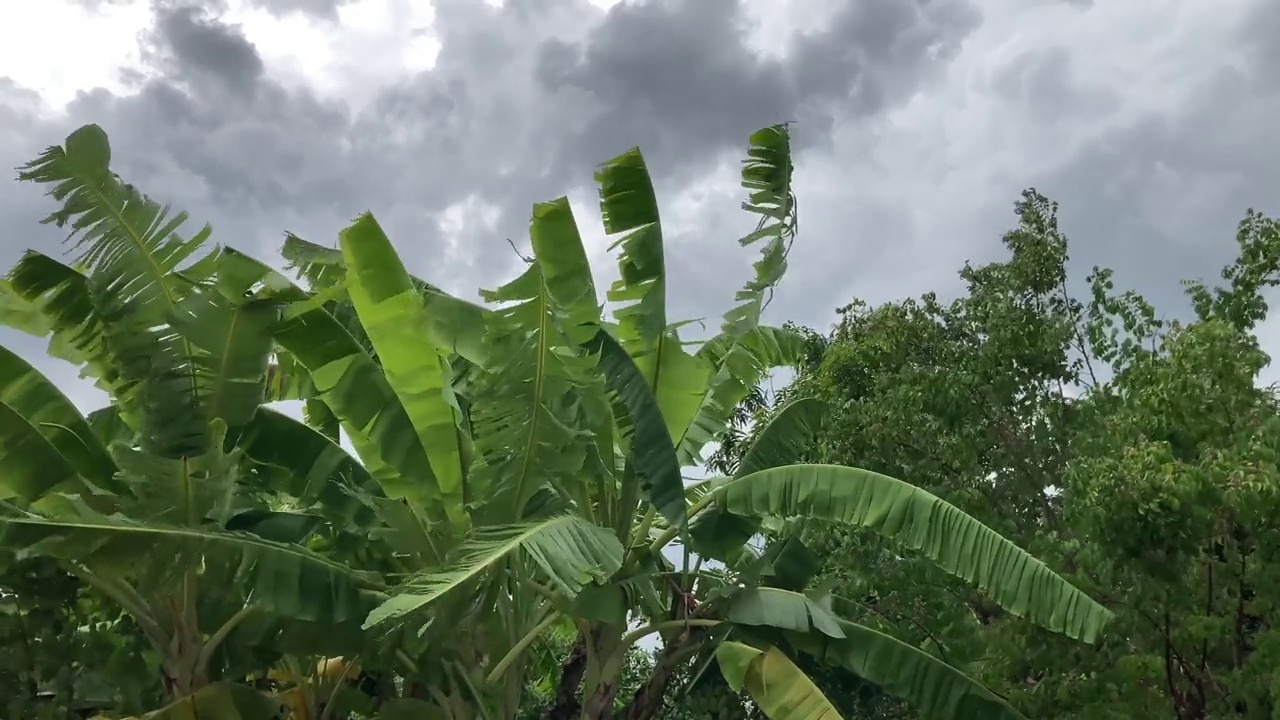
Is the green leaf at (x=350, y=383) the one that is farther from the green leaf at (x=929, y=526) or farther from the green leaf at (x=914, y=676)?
the green leaf at (x=914, y=676)

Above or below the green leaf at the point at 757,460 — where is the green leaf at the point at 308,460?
below

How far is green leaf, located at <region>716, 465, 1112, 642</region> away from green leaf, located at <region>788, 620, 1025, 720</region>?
833 mm

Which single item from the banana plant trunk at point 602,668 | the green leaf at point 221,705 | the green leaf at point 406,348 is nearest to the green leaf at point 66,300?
the green leaf at point 406,348

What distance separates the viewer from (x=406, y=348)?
5.32 m

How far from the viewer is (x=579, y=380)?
5.14m

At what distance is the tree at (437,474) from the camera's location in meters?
4.82

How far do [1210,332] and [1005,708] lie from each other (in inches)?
100

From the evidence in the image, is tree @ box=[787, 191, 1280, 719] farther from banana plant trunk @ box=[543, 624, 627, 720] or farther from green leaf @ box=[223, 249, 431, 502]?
green leaf @ box=[223, 249, 431, 502]

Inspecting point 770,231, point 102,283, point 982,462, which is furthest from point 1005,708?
point 102,283

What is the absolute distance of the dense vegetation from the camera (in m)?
4.85

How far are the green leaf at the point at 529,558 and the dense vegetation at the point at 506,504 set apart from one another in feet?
0.08

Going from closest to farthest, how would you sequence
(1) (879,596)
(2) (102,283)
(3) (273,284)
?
(2) (102,283), (3) (273,284), (1) (879,596)

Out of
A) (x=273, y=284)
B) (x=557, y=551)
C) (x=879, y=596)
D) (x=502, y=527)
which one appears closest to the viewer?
(x=557, y=551)

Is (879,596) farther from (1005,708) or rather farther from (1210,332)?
(1210,332)
